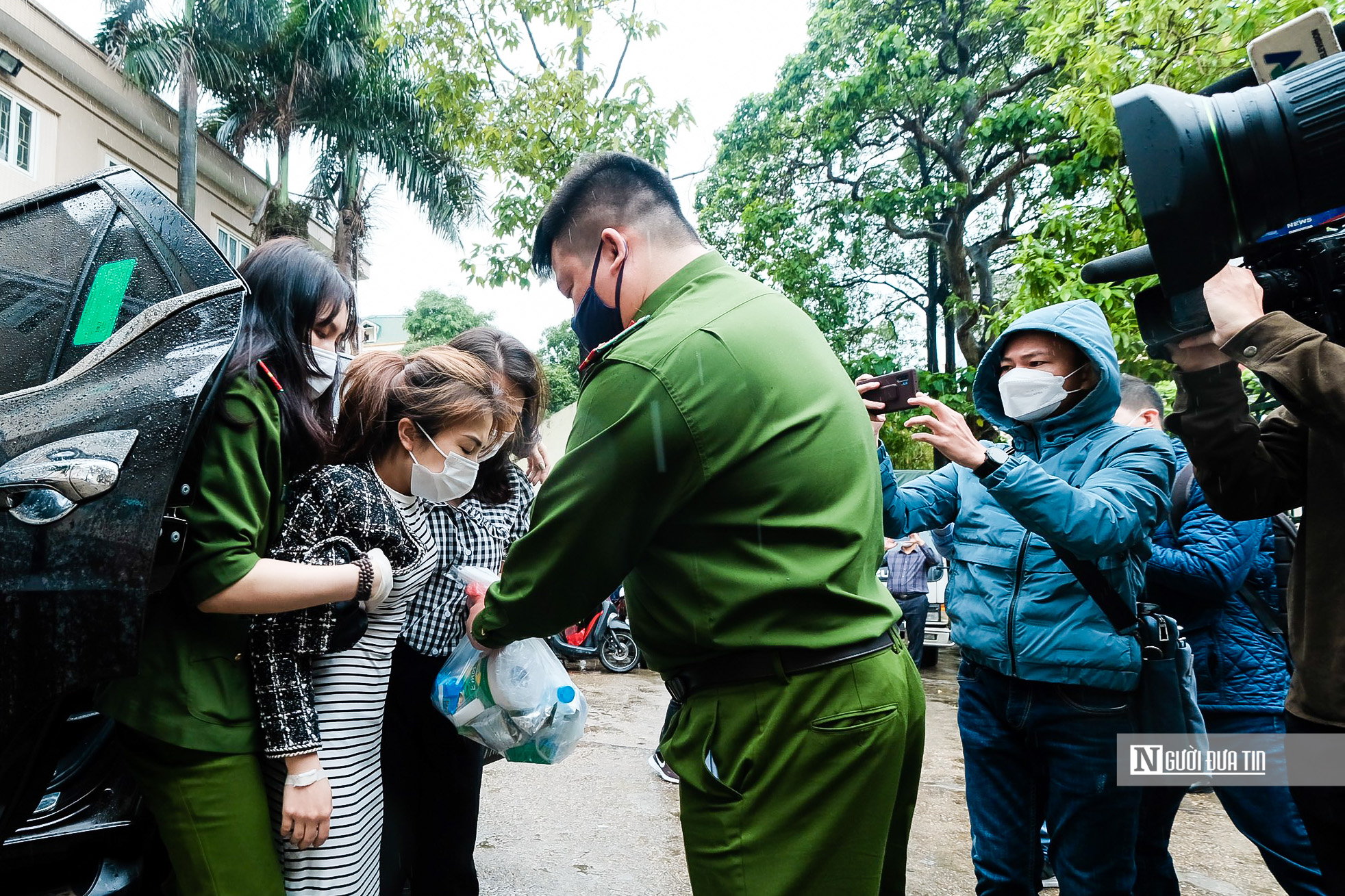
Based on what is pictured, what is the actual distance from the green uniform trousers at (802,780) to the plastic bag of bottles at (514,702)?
0.54 meters

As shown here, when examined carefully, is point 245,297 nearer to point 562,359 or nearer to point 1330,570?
point 1330,570

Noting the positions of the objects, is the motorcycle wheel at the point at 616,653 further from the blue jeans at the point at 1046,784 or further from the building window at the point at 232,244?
the building window at the point at 232,244

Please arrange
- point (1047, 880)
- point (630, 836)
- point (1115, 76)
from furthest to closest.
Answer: point (1115, 76), point (630, 836), point (1047, 880)

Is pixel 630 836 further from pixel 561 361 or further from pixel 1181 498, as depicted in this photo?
pixel 561 361

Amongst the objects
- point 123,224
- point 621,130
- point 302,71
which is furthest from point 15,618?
point 302,71

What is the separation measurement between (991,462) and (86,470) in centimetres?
196

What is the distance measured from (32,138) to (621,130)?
992 centimetres

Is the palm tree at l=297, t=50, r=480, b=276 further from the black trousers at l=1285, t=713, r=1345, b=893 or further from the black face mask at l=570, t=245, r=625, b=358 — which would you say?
the black trousers at l=1285, t=713, r=1345, b=893

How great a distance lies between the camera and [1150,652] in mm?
2434

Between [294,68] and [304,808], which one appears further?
[294,68]

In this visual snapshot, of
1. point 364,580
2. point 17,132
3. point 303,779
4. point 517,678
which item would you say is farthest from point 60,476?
point 17,132

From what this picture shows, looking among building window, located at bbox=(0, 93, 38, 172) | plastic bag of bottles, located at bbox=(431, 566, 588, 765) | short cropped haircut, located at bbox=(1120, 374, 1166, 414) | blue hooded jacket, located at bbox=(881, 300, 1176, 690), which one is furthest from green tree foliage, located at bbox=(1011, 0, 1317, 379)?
building window, located at bbox=(0, 93, 38, 172)

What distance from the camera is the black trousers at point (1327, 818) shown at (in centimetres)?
174

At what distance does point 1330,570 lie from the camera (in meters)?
1.77
